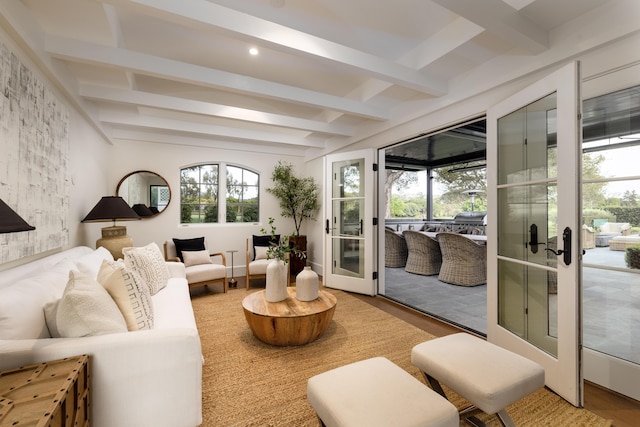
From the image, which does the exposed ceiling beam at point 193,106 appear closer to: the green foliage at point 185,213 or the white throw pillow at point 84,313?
the green foliage at point 185,213

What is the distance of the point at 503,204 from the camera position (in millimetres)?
2484

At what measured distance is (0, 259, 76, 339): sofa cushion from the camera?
126 centimetres

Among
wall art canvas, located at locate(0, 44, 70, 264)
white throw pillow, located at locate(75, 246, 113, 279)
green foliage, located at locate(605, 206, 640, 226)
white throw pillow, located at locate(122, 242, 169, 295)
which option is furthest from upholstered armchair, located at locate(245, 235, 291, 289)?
green foliage, located at locate(605, 206, 640, 226)

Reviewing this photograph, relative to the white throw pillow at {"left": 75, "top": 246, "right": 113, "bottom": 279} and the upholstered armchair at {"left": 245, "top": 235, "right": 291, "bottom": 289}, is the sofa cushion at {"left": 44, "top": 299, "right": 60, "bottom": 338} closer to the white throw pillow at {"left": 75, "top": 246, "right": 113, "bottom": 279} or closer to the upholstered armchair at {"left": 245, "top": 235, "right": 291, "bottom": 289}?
the white throw pillow at {"left": 75, "top": 246, "right": 113, "bottom": 279}

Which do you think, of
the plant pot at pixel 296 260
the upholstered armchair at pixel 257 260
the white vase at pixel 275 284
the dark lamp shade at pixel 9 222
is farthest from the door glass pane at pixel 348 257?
the dark lamp shade at pixel 9 222

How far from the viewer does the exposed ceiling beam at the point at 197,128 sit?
13.0 feet

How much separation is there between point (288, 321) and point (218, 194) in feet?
11.6

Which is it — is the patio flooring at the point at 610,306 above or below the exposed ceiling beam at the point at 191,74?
below

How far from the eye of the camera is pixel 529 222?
228 centimetres

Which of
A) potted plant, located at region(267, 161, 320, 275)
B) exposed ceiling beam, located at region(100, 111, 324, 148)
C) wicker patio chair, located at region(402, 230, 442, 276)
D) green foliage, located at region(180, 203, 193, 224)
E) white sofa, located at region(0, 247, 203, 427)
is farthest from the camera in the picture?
potted plant, located at region(267, 161, 320, 275)

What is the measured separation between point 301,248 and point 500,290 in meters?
3.66

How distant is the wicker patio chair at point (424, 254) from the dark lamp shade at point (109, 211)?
4.50 metres

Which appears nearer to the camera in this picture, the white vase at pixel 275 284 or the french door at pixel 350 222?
the white vase at pixel 275 284

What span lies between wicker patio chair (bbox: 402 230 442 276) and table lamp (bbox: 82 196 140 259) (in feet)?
14.7
